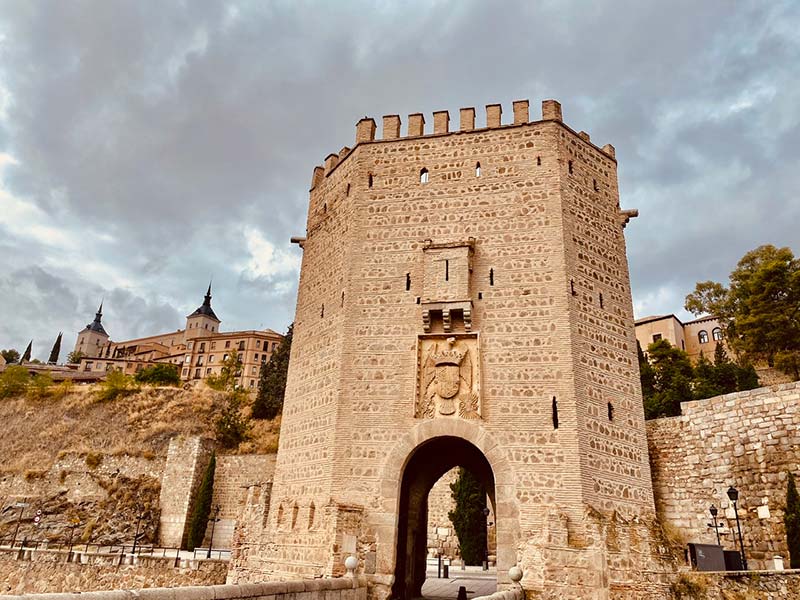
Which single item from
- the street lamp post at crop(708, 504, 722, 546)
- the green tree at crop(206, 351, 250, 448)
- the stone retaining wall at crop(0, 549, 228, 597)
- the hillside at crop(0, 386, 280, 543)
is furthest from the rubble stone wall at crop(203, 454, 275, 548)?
the street lamp post at crop(708, 504, 722, 546)

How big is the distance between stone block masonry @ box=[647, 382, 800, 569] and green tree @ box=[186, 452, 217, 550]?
18.3m

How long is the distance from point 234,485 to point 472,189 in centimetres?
1849

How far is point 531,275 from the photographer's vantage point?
487 inches

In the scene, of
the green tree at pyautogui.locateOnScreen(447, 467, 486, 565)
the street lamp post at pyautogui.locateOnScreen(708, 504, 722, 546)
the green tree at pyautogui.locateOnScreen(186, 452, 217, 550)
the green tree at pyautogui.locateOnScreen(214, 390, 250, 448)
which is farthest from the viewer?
the green tree at pyautogui.locateOnScreen(214, 390, 250, 448)

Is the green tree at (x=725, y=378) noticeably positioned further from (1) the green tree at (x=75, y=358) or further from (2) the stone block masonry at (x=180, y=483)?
(1) the green tree at (x=75, y=358)

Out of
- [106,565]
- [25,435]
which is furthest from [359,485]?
[25,435]

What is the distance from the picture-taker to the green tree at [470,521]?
23.4m

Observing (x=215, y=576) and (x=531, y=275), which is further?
(x=215, y=576)

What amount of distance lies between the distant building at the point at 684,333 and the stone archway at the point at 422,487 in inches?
1215

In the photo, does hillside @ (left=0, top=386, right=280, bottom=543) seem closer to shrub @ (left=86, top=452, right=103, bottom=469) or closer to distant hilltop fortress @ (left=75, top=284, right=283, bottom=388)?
shrub @ (left=86, top=452, right=103, bottom=469)

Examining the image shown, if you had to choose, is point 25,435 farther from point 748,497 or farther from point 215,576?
point 748,497

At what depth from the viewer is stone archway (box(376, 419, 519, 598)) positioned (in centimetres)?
1067

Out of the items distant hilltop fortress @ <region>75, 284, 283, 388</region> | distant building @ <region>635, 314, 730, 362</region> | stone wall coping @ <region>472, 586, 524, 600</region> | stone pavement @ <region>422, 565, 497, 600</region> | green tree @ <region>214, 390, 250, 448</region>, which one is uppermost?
distant hilltop fortress @ <region>75, 284, 283, 388</region>

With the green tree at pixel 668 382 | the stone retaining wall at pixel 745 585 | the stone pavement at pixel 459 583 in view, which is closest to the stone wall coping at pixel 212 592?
the stone retaining wall at pixel 745 585
